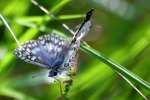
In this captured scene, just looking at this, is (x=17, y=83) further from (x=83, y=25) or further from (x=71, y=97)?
(x=83, y=25)

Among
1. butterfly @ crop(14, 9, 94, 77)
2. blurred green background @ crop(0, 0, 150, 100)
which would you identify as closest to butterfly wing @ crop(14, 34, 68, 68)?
butterfly @ crop(14, 9, 94, 77)

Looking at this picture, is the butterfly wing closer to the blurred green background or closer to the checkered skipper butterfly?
the checkered skipper butterfly

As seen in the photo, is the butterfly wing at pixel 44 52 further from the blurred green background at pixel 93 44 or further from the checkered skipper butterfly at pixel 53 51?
the blurred green background at pixel 93 44

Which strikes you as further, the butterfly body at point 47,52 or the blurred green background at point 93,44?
the blurred green background at point 93,44

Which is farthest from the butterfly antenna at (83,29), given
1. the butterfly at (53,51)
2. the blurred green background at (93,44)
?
the blurred green background at (93,44)

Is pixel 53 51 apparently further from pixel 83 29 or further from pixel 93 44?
pixel 93 44

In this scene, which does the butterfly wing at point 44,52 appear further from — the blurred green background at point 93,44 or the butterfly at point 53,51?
the blurred green background at point 93,44

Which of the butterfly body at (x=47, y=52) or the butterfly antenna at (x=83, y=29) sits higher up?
the butterfly antenna at (x=83, y=29)

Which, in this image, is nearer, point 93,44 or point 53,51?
point 53,51

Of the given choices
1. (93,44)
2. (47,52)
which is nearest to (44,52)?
(47,52)
